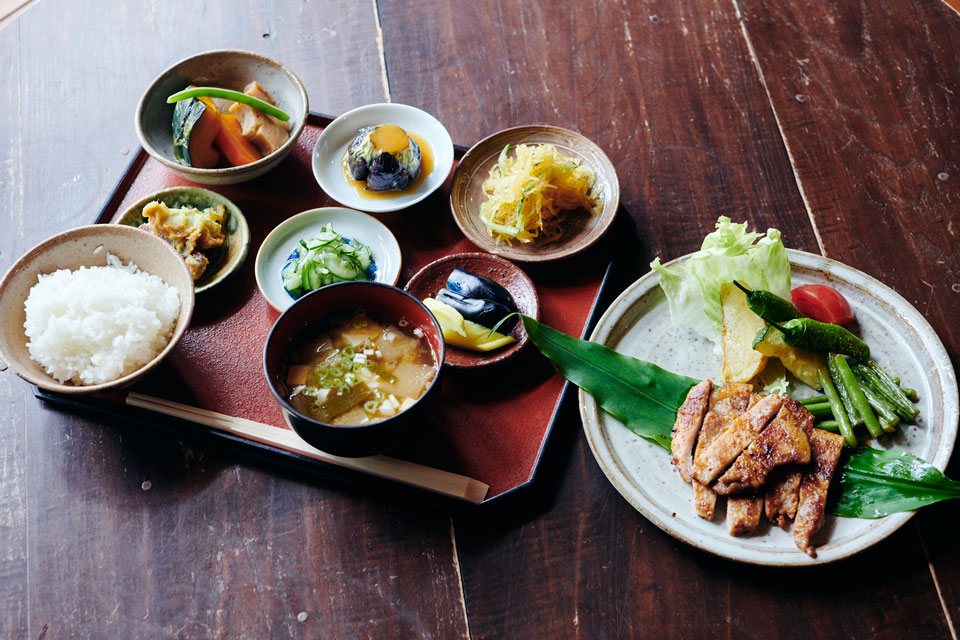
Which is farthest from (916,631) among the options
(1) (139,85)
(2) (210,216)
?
(1) (139,85)

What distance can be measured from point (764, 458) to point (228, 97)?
2090 mm

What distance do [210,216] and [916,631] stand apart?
7.73 ft

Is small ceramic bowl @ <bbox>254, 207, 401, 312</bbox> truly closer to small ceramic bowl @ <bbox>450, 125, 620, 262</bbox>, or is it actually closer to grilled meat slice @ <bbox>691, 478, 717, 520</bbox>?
small ceramic bowl @ <bbox>450, 125, 620, 262</bbox>

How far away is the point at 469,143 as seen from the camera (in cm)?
290

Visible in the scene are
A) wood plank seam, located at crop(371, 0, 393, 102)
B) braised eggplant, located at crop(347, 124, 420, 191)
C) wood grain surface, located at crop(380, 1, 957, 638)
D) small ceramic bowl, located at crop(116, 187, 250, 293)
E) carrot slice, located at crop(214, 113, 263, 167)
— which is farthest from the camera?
wood plank seam, located at crop(371, 0, 393, 102)

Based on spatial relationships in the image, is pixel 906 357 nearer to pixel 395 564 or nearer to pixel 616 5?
pixel 395 564

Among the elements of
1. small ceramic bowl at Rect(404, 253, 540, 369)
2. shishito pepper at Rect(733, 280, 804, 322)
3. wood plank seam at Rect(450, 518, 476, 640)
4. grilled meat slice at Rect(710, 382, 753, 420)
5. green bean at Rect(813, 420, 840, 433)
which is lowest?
wood plank seam at Rect(450, 518, 476, 640)

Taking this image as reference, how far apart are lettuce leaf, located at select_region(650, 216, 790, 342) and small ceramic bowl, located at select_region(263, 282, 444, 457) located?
73 centimetres

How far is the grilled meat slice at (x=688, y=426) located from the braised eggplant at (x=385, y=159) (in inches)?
47.4

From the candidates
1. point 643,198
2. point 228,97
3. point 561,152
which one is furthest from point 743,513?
point 228,97

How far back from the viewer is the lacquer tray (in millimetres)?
2145

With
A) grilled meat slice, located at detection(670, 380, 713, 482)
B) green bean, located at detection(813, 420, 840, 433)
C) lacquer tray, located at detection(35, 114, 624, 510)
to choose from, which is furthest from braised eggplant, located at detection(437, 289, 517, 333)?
green bean, located at detection(813, 420, 840, 433)

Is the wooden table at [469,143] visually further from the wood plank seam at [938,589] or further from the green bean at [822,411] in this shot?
the green bean at [822,411]

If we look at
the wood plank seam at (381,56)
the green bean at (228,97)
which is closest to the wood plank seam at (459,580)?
the green bean at (228,97)
